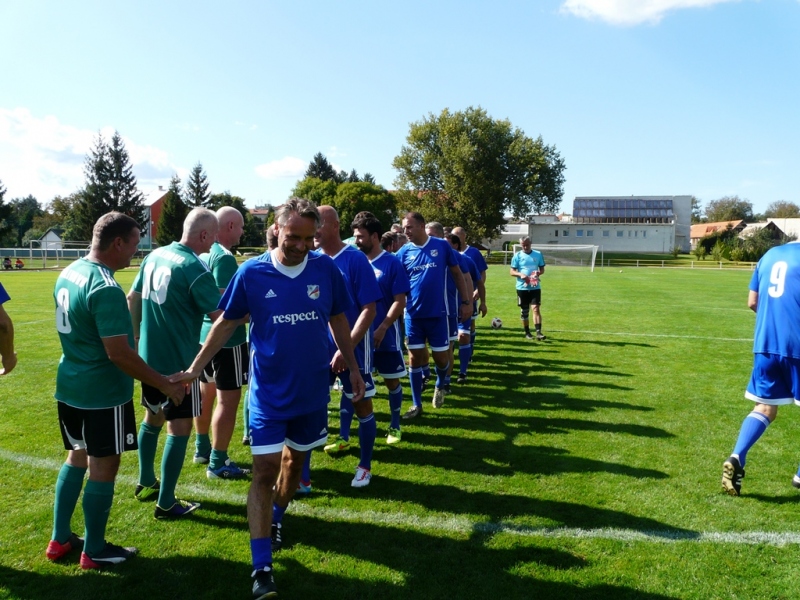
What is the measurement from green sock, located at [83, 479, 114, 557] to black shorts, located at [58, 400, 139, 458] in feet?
0.66

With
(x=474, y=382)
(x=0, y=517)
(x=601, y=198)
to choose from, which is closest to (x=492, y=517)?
(x=0, y=517)

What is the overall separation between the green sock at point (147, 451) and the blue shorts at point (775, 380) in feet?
15.7

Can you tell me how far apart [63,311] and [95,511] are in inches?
47.5

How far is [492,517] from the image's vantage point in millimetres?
4133

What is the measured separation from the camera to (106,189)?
6022 cm

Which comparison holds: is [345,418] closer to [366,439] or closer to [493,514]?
[366,439]

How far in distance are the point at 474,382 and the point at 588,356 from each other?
3106 millimetres

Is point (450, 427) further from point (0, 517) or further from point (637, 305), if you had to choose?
point (637, 305)

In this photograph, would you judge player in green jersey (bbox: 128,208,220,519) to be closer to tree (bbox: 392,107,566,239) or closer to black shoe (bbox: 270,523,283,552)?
black shoe (bbox: 270,523,283,552)

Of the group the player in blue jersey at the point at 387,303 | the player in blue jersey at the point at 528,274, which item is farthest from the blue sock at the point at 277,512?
the player in blue jersey at the point at 528,274

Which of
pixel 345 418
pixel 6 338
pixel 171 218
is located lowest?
pixel 345 418

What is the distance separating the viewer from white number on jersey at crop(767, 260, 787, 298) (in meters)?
4.48

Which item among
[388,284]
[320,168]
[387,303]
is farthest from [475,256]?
[320,168]

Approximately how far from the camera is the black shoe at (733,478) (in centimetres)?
450
